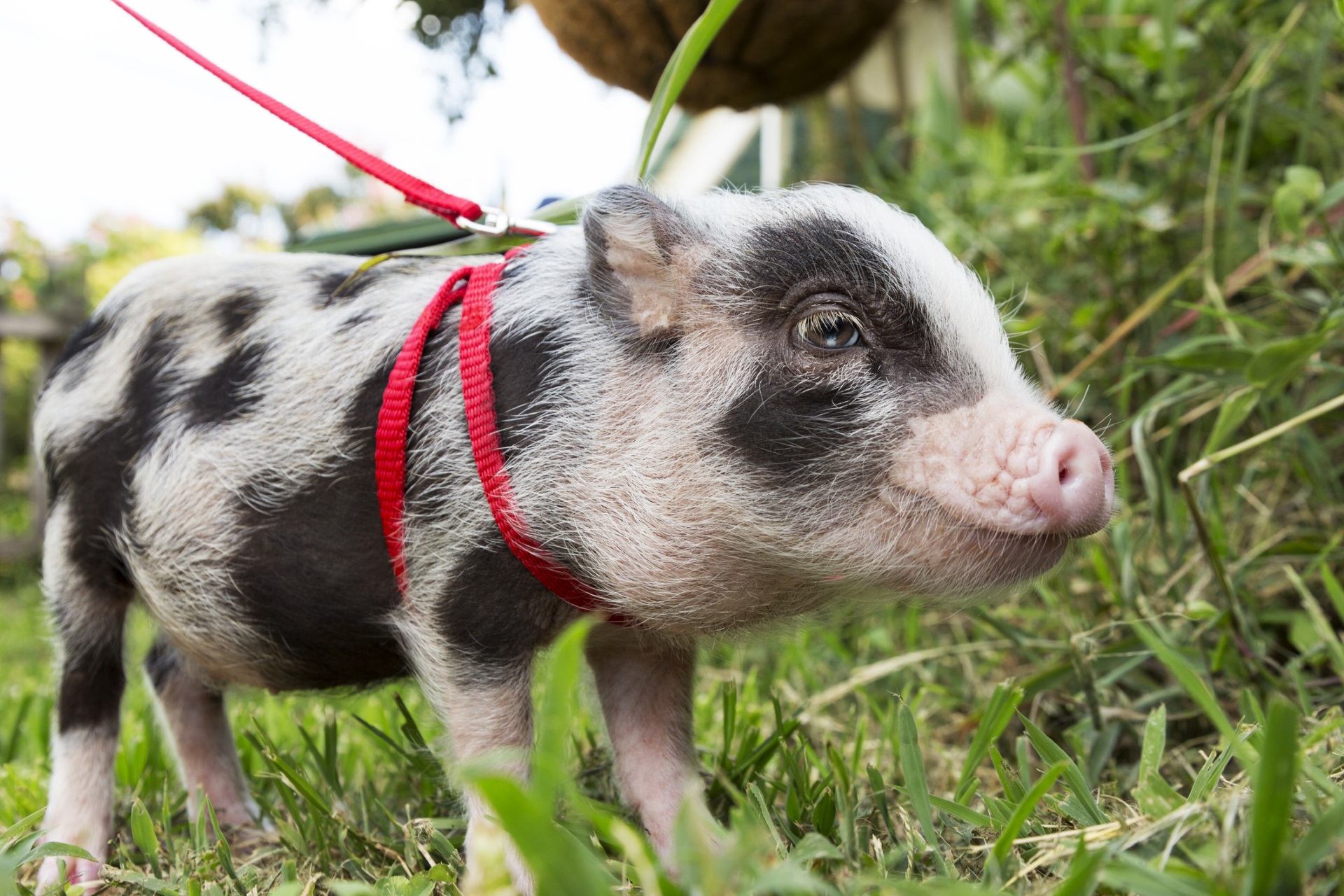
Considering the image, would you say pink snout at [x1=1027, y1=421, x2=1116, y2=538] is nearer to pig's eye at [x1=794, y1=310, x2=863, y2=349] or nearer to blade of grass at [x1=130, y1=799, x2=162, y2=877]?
pig's eye at [x1=794, y1=310, x2=863, y2=349]

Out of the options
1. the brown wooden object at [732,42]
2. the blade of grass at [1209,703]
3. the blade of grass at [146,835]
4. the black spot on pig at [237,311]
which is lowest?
the blade of grass at [146,835]

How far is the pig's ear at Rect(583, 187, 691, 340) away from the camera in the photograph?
4.84 feet

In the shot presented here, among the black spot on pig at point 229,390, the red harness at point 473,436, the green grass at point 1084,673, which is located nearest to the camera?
the green grass at point 1084,673

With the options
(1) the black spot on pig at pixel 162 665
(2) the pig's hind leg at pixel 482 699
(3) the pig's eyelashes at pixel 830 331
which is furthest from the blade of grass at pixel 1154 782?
(1) the black spot on pig at pixel 162 665

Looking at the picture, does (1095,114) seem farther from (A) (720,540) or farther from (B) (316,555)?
(B) (316,555)

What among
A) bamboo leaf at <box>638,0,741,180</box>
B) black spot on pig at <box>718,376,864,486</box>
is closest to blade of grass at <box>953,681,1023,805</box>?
black spot on pig at <box>718,376,864,486</box>

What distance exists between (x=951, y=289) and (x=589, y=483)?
1.99 feet

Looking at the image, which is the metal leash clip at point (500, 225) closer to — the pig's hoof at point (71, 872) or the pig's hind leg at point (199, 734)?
the pig's hind leg at point (199, 734)

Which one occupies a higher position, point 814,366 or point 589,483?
point 814,366

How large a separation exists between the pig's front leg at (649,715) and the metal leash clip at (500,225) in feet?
2.47

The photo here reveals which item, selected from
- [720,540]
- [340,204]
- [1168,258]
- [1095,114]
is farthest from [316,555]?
[340,204]

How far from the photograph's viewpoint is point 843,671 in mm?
2822

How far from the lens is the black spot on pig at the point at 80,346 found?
187 cm

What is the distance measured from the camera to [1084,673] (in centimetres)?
189
